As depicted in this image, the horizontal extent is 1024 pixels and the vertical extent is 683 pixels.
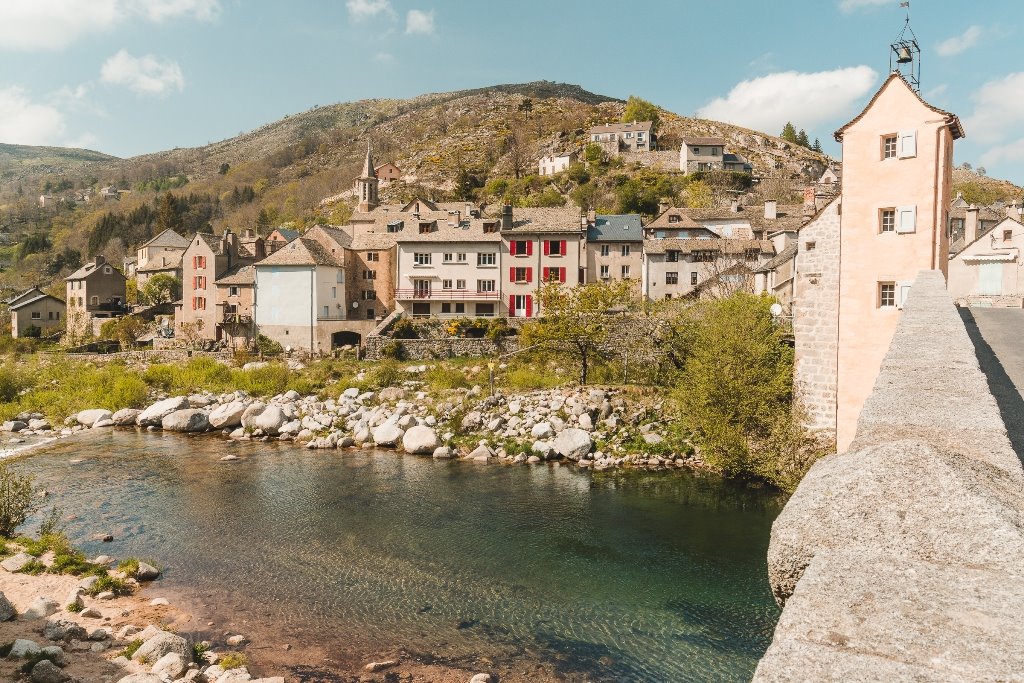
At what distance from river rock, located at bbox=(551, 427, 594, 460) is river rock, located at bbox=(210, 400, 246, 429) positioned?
1629cm

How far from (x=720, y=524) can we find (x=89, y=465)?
23160 mm

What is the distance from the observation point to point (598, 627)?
42.4ft

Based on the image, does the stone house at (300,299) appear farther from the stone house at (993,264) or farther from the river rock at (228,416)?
the stone house at (993,264)

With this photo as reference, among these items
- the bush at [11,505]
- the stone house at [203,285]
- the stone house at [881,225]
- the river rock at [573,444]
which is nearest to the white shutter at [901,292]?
the stone house at [881,225]

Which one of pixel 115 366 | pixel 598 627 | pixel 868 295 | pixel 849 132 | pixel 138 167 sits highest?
pixel 138 167

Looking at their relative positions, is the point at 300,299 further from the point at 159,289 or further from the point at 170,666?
the point at 170,666

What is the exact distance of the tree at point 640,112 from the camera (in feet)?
363

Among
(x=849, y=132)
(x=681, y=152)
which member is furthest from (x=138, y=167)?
(x=849, y=132)

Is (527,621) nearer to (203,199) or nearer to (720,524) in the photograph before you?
(720,524)

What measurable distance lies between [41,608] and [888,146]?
2480 centimetres

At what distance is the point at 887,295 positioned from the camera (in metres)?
19.8

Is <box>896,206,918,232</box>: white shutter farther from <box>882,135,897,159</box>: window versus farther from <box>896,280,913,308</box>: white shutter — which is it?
<box>882,135,897,159</box>: window

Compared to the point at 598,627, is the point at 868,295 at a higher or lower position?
higher

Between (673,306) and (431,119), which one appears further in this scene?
(431,119)
